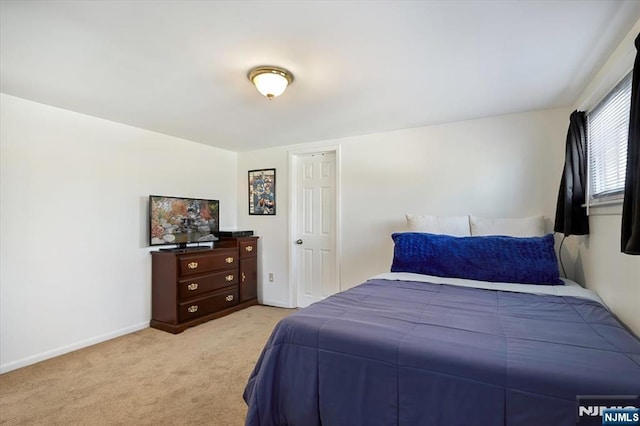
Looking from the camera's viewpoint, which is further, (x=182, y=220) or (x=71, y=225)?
(x=182, y=220)

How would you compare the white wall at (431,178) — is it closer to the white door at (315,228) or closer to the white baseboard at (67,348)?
the white door at (315,228)

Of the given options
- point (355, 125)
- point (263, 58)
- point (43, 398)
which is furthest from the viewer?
point (355, 125)

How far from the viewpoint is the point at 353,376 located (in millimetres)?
1284

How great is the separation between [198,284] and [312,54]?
2.77 m

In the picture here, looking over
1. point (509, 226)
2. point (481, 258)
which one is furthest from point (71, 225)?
point (509, 226)

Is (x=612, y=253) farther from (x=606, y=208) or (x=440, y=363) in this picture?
(x=440, y=363)

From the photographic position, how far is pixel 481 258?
8.00 feet

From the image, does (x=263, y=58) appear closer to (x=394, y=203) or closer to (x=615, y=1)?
(x=615, y=1)

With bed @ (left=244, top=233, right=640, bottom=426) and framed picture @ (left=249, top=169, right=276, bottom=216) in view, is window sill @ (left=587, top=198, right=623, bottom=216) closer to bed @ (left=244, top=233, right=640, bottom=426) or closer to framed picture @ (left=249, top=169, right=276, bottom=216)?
bed @ (left=244, top=233, right=640, bottom=426)

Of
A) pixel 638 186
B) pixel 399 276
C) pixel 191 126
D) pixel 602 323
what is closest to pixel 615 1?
pixel 638 186

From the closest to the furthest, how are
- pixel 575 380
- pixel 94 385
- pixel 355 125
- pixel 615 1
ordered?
pixel 575 380 → pixel 615 1 → pixel 94 385 → pixel 355 125

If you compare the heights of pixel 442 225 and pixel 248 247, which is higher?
pixel 442 225

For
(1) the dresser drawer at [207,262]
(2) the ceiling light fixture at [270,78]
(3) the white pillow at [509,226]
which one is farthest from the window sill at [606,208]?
(1) the dresser drawer at [207,262]

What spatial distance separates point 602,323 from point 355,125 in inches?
101
